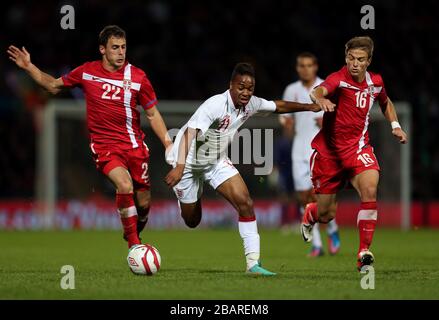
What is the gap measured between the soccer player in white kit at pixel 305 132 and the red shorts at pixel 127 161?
10.4 feet

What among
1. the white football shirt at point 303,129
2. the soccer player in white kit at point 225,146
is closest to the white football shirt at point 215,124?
the soccer player in white kit at point 225,146

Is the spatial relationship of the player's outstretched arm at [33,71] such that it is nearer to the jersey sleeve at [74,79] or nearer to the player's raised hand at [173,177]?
the jersey sleeve at [74,79]

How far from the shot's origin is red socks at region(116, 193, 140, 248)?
882 cm

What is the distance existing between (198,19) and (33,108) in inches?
188

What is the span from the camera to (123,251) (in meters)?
12.7

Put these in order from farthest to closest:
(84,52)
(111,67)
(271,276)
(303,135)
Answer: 1. (84,52)
2. (303,135)
3. (111,67)
4. (271,276)

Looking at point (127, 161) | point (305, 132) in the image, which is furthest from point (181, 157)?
point (305, 132)

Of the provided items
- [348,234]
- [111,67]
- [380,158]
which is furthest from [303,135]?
[380,158]

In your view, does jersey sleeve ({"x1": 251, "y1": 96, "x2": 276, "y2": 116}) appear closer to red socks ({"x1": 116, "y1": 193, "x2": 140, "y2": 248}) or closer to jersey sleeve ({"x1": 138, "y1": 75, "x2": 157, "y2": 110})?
jersey sleeve ({"x1": 138, "y1": 75, "x2": 157, "y2": 110})

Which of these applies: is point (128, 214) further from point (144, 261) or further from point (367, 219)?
point (367, 219)

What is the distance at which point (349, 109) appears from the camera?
361 inches

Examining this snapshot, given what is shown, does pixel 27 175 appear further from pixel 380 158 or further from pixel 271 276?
pixel 271 276

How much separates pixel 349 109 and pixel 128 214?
97.0 inches

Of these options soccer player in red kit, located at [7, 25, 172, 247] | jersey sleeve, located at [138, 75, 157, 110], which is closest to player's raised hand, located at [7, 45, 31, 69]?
soccer player in red kit, located at [7, 25, 172, 247]
